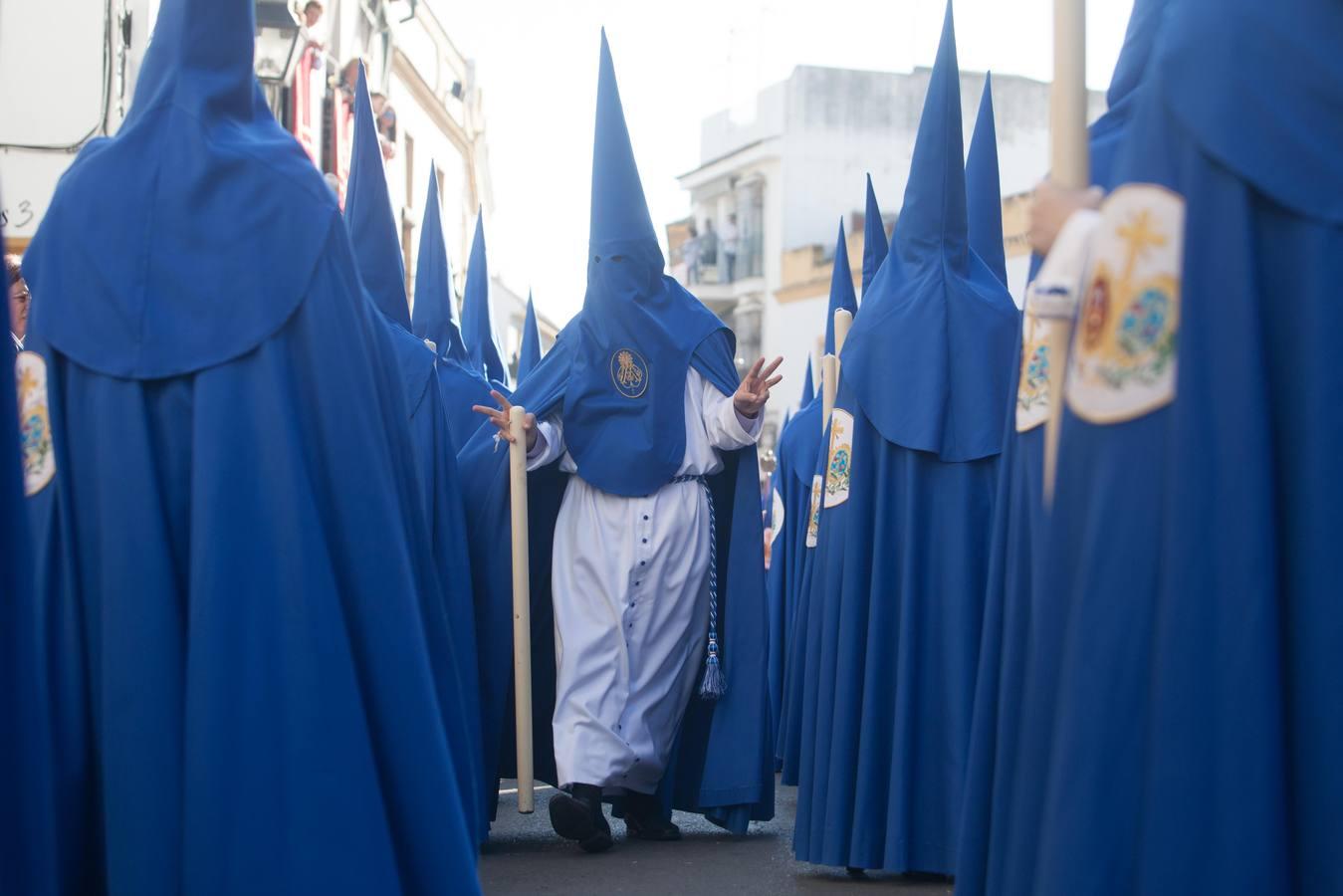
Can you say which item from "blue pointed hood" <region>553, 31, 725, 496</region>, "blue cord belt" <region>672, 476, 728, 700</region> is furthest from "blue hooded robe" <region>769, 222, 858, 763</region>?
"blue pointed hood" <region>553, 31, 725, 496</region>

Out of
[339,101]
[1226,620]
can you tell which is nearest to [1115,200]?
[1226,620]

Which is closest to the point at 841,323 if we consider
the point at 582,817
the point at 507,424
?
the point at 507,424

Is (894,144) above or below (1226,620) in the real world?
above

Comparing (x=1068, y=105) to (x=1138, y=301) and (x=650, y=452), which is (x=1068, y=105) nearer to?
(x=1138, y=301)

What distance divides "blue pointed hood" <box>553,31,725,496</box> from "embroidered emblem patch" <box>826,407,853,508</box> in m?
0.80

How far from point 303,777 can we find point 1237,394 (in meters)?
1.85

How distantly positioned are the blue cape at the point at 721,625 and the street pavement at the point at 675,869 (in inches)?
9.5

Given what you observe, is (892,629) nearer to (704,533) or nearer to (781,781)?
(704,533)

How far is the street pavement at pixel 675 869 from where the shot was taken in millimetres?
5820

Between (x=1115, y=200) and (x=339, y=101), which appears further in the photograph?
(x=339, y=101)

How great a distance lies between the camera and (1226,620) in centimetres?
290

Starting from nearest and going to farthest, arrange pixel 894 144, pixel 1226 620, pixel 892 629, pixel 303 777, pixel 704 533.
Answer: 1. pixel 1226 620
2. pixel 303 777
3. pixel 892 629
4. pixel 704 533
5. pixel 894 144

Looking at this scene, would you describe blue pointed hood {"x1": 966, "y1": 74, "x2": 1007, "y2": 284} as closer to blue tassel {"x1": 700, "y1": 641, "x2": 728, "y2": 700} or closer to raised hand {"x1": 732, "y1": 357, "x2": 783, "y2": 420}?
raised hand {"x1": 732, "y1": 357, "x2": 783, "y2": 420}

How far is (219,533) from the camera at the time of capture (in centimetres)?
345
